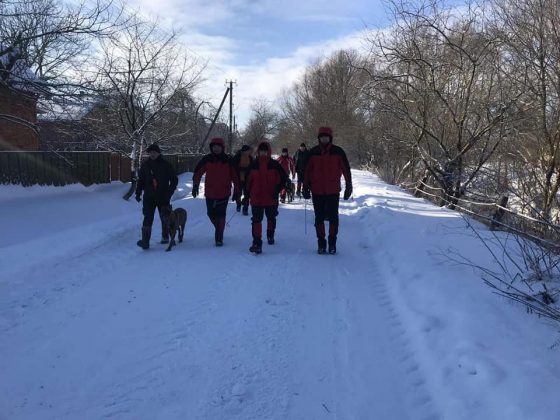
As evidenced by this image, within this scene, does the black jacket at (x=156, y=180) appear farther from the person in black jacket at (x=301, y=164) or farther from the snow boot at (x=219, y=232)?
the person in black jacket at (x=301, y=164)

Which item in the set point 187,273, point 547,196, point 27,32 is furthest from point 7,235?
point 547,196

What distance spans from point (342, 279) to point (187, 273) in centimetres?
218

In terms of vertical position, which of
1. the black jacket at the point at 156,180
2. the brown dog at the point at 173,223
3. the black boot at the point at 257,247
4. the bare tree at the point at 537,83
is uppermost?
the bare tree at the point at 537,83

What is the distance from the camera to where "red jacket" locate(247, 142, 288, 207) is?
349 inches

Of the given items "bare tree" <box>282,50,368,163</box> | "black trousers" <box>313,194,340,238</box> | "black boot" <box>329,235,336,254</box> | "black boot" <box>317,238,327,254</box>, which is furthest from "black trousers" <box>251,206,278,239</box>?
"bare tree" <box>282,50,368,163</box>

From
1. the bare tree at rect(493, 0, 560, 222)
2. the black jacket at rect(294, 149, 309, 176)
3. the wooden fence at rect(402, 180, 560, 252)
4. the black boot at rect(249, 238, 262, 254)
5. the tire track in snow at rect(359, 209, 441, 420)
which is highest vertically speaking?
the bare tree at rect(493, 0, 560, 222)

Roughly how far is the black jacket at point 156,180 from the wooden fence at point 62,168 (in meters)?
5.00

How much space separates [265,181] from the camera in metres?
8.88

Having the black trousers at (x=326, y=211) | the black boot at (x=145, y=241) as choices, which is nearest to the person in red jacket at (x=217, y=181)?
the black boot at (x=145, y=241)

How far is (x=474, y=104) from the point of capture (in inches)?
591

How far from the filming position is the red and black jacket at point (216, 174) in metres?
9.10

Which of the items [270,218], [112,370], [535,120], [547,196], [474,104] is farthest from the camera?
[474,104]

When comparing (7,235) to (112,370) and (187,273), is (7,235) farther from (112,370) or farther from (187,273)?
(112,370)

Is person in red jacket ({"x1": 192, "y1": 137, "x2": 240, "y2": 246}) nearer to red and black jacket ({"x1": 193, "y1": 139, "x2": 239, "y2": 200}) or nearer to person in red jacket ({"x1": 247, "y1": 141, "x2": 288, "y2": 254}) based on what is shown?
red and black jacket ({"x1": 193, "y1": 139, "x2": 239, "y2": 200})
